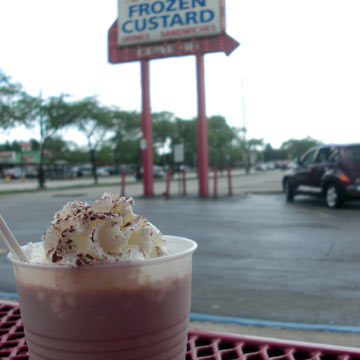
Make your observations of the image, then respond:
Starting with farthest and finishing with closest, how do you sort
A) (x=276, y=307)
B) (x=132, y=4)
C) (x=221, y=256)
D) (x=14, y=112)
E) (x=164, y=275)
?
(x=14, y=112) < (x=132, y=4) < (x=221, y=256) < (x=276, y=307) < (x=164, y=275)

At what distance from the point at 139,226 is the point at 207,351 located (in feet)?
3.20

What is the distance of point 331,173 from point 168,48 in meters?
7.09

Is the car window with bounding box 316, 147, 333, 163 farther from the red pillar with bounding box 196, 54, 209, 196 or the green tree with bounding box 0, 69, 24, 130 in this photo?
the green tree with bounding box 0, 69, 24, 130

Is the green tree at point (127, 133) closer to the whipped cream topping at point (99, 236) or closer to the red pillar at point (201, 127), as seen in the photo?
the red pillar at point (201, 127)

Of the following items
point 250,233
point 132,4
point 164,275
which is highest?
point 132,4

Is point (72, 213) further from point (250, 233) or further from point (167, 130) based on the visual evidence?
point (167, 130)

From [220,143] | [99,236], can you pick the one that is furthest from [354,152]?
[220,143]

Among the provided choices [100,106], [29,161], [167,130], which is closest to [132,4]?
[100,106]

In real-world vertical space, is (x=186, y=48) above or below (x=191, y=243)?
above

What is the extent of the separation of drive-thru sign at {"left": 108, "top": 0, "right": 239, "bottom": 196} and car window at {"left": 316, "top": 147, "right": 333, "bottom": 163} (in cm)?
473

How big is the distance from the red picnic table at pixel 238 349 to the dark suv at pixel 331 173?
862cm

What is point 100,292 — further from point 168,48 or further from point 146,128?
point 146,128

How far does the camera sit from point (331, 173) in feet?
34.2

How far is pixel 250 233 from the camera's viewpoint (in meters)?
6.76
